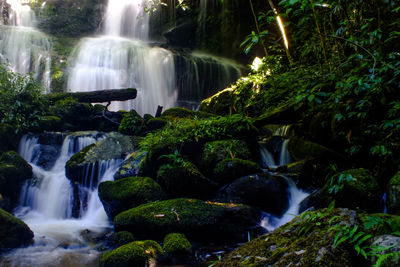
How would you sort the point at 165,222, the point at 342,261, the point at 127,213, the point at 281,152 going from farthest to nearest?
the point at 281,152
the point at 127,213
the point at 165,222
the point at 342,261

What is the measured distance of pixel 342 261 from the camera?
69.8 inches

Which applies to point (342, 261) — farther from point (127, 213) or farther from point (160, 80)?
point (160, 80)

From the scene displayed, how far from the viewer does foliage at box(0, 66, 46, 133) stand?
909 centimetres

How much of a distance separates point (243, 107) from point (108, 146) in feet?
14.1

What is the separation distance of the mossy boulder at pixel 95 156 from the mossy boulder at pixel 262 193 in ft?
12.8

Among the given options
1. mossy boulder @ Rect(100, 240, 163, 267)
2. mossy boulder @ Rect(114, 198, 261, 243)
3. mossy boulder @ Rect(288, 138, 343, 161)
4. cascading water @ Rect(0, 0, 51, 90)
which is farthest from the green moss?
cascading water @ Rect(0, 0, 51, 90)

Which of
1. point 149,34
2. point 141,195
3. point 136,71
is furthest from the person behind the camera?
point 149,34

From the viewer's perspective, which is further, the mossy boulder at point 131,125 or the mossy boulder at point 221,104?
the mossy boulder at point 221,104

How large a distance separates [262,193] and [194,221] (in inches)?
57.9

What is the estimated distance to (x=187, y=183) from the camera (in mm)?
6000

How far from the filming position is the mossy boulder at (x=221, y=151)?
21.2ft

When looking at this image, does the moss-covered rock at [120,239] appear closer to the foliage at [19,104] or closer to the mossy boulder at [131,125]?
the mossy boulder at [131,125]

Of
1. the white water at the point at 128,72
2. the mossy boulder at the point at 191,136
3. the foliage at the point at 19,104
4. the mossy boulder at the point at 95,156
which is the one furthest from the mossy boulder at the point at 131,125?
the white water at the point at 128,72

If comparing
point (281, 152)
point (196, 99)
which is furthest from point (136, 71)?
point (281, 152)
